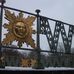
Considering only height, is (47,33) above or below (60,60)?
above

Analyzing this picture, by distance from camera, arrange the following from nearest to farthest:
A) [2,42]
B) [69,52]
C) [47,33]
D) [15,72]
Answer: [15,72], [2,42], [47,33], [69,52]

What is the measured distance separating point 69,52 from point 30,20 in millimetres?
2851

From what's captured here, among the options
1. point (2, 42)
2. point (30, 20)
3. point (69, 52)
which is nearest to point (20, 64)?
point (2, 42)

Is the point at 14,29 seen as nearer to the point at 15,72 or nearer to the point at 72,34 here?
the point at 15,72

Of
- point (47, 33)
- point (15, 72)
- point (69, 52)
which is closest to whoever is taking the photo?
point (15, 72)

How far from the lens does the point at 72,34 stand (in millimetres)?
13773

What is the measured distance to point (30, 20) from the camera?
1145cm

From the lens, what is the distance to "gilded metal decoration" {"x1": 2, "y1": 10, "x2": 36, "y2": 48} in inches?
424

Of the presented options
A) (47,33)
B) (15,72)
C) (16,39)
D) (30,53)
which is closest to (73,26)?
(47,33)

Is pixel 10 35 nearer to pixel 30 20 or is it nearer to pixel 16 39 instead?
pixel 16 39

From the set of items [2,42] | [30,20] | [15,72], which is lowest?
[15,72]

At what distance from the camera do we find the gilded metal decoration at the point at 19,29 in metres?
10.8

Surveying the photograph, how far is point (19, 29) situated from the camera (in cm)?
1116

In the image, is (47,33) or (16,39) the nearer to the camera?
(16,39)
